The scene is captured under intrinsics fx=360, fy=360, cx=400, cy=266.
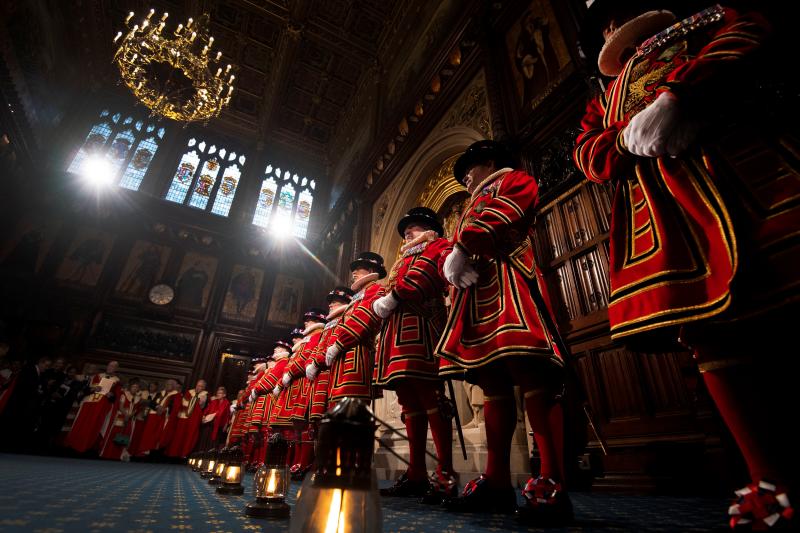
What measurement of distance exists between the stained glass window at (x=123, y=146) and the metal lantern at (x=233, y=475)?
41.5 feet

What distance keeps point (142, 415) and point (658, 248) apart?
10.7 meters

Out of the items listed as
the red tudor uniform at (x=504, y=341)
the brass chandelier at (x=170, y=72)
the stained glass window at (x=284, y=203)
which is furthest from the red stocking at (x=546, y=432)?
the stained glass window at (x=284, y=203)

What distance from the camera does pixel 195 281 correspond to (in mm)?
11336

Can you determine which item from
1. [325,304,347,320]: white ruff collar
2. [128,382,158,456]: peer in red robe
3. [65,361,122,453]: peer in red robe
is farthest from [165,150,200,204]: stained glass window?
[325,304,347,320]: white ruff collar

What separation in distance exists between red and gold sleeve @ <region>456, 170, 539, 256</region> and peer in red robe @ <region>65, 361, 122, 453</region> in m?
9.59

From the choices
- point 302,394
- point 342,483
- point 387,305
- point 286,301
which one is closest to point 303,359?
point 302,394

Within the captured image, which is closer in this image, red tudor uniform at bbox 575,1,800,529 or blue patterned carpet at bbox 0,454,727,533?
red tudor uniform at bbox 575,1,800,529

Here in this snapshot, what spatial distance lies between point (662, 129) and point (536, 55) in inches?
161

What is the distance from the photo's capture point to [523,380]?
1.50 metres

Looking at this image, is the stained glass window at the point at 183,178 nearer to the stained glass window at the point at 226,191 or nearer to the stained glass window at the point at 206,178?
the stained glass window at the point at 206,178

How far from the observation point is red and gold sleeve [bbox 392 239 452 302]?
7.46 feet

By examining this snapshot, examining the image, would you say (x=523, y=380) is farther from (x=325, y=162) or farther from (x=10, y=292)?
(x=325, y=162)

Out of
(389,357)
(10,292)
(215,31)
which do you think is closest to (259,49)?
(215,31)

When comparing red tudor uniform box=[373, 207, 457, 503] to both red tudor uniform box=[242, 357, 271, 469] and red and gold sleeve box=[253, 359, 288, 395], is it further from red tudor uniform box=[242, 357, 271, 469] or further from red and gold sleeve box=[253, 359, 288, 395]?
red tudor uniform box=[242, 357, 271, 469]
